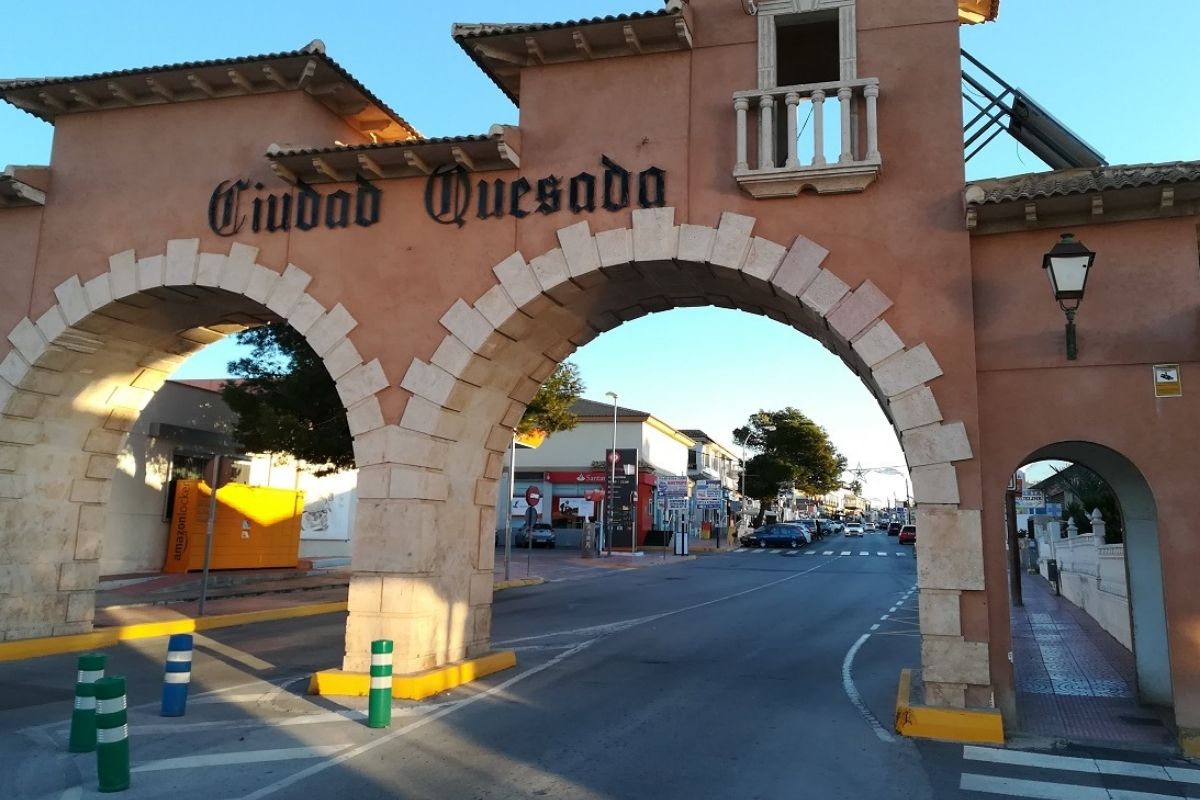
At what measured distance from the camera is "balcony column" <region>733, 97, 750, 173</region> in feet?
28.0

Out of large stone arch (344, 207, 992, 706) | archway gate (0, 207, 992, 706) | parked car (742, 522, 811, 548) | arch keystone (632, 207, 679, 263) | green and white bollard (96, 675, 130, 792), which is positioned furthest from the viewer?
parked car (742, 522, 811, 548)

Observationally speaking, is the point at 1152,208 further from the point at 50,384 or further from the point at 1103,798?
the point at 50,384

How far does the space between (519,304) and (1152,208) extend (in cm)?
617

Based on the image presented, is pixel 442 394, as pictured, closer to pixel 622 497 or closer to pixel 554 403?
pixel 554 403

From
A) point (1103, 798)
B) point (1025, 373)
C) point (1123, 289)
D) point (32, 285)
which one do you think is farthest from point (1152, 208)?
point (32, 285)

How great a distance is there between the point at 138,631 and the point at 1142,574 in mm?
13306

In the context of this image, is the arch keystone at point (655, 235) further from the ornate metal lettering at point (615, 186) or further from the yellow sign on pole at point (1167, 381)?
the yellow sign on pole at point (1167, 381)

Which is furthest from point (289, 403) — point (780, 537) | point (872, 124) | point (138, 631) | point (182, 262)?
point (780, 537)

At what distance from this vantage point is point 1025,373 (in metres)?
7.95

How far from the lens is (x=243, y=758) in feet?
21.1

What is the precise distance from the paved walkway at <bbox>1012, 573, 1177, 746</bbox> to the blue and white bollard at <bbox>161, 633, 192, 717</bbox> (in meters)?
7.60

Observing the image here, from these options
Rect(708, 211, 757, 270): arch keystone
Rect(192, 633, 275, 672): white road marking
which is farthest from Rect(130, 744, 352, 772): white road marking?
Rect(708, 211, 757, 270): arch keystone

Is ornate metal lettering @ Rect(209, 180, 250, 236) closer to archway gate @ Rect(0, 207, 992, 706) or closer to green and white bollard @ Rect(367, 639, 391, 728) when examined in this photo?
archway gate @ Rect(0, 207, 992, 706)

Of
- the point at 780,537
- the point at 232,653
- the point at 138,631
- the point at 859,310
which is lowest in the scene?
the point at 232,653
